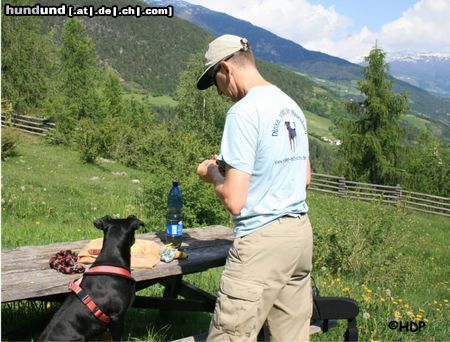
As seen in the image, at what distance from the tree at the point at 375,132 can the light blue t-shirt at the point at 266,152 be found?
33.8 metres

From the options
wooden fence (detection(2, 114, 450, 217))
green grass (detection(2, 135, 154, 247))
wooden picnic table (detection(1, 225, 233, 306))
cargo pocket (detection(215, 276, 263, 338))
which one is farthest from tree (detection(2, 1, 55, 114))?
cargo pocket (detection(215, 276, 263, 338))

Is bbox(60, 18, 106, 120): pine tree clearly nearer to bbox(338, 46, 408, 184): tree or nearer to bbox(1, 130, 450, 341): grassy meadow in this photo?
bbox(338, 46, 408, 184): tree

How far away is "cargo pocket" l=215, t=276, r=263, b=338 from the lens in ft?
9.40

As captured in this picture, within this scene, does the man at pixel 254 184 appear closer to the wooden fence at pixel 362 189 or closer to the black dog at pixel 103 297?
the black dog at pixel 103 297

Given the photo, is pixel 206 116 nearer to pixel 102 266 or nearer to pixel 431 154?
pixel 431 154

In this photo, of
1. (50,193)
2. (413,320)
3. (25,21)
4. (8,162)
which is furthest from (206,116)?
(413,320)

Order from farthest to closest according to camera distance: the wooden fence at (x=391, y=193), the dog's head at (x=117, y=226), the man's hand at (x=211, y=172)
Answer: the wooden fence at (x=391, y=193) → the dog's head at (x=117, y=226) → the man's hand at (x=211, y=172)

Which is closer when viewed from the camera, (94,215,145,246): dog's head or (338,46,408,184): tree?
(94,215,145,246): dog's head

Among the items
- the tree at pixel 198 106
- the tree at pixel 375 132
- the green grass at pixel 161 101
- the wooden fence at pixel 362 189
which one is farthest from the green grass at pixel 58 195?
the green grass at pixel 161 101

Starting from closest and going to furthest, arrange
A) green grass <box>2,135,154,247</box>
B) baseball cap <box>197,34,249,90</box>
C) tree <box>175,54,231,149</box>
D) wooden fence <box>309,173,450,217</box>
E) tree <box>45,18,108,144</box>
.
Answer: baseball cap <box>197,34,249,90</box>, green grass <box>2,135,154,247</box>, wooden fence <box>309,173,450,217</box>, tree <box>175,54,231,149</box>, tree <box>45,18,108,144</box>

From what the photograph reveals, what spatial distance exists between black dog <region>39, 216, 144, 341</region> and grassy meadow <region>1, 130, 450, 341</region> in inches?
43.6

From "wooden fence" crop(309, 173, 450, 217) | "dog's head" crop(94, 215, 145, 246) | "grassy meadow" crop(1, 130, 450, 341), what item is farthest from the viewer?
"wooden fence" crop(309, 173, 450, 217)

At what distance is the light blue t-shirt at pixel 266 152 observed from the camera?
8.90 feet

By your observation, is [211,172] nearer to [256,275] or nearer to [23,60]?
[256,275]
